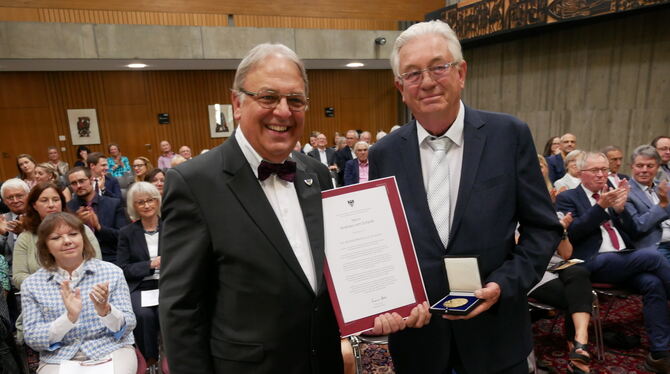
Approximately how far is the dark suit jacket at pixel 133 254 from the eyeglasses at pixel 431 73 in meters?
2.95

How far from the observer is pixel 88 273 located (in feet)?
9.37

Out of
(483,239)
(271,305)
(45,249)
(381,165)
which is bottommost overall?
(45,249)

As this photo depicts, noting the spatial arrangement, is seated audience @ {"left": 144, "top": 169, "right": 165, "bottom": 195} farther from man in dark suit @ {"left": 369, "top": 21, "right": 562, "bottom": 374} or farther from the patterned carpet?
man in dark suit @ {"left": 369, "top": 21, "right": 562, "bottom": 374}

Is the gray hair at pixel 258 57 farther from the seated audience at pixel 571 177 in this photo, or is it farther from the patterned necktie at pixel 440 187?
the seated audience at pixel 571 177

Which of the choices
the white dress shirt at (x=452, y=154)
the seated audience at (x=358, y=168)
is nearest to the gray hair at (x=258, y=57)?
the white dress shirt at (x=452, y=154)

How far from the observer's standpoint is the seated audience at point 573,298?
10.2 feet

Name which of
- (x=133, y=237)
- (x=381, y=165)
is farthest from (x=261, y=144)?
(x=133, y=237)

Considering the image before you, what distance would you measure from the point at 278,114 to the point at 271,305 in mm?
650

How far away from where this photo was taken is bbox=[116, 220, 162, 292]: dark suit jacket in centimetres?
357

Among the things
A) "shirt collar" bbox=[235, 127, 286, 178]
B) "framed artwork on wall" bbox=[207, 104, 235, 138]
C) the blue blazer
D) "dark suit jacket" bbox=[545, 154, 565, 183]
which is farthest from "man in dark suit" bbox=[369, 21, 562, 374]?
"framed artwork on wall" bbox=[207, 104, 235, 138]

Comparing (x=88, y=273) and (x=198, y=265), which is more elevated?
(x=198, y=265)

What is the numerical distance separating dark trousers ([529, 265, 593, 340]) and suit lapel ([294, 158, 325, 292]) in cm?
273

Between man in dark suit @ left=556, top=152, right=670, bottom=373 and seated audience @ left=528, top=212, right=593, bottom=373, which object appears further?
man in dark suit @ left=556, top=152, right=670, bottom=373

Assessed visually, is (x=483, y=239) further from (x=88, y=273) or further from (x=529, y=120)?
(x=529, y=120)
